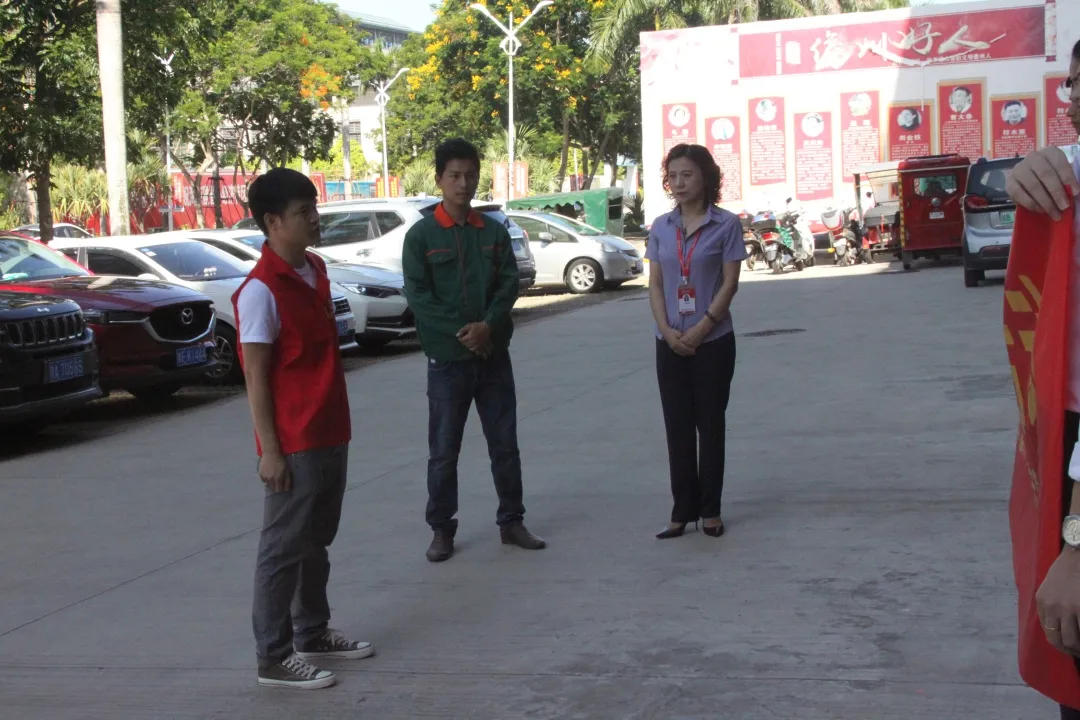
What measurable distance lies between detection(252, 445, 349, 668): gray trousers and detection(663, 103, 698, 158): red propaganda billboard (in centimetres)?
3134

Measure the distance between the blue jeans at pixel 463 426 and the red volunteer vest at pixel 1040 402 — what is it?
3942 mm

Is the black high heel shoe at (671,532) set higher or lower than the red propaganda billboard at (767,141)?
lower

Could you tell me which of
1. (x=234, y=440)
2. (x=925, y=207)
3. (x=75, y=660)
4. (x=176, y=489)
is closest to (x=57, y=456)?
(x=234, y=440)

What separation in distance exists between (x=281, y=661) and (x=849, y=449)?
4609 mm

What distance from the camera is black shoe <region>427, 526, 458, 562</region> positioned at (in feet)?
20.2

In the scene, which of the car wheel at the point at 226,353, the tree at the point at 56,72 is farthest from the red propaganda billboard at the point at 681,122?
the car wheel at the point at 226,353

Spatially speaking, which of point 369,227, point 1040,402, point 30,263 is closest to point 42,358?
point 30,263

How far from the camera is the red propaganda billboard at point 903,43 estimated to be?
32844mm

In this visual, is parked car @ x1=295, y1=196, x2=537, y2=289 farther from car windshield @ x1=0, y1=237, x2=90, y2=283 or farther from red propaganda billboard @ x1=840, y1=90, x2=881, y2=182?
red propaganda billboard @ x1=840, y1=90, x2=881, y2=182

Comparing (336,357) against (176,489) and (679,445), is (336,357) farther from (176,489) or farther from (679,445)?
(176,489)

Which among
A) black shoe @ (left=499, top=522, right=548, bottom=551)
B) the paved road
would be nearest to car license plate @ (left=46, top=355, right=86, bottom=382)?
the paved road

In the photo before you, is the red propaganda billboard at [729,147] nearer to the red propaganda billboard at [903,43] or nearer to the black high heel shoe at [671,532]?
the red propaganda billboard at [903,43]

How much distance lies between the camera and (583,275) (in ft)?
81.4

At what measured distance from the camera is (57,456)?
9.92 meters
